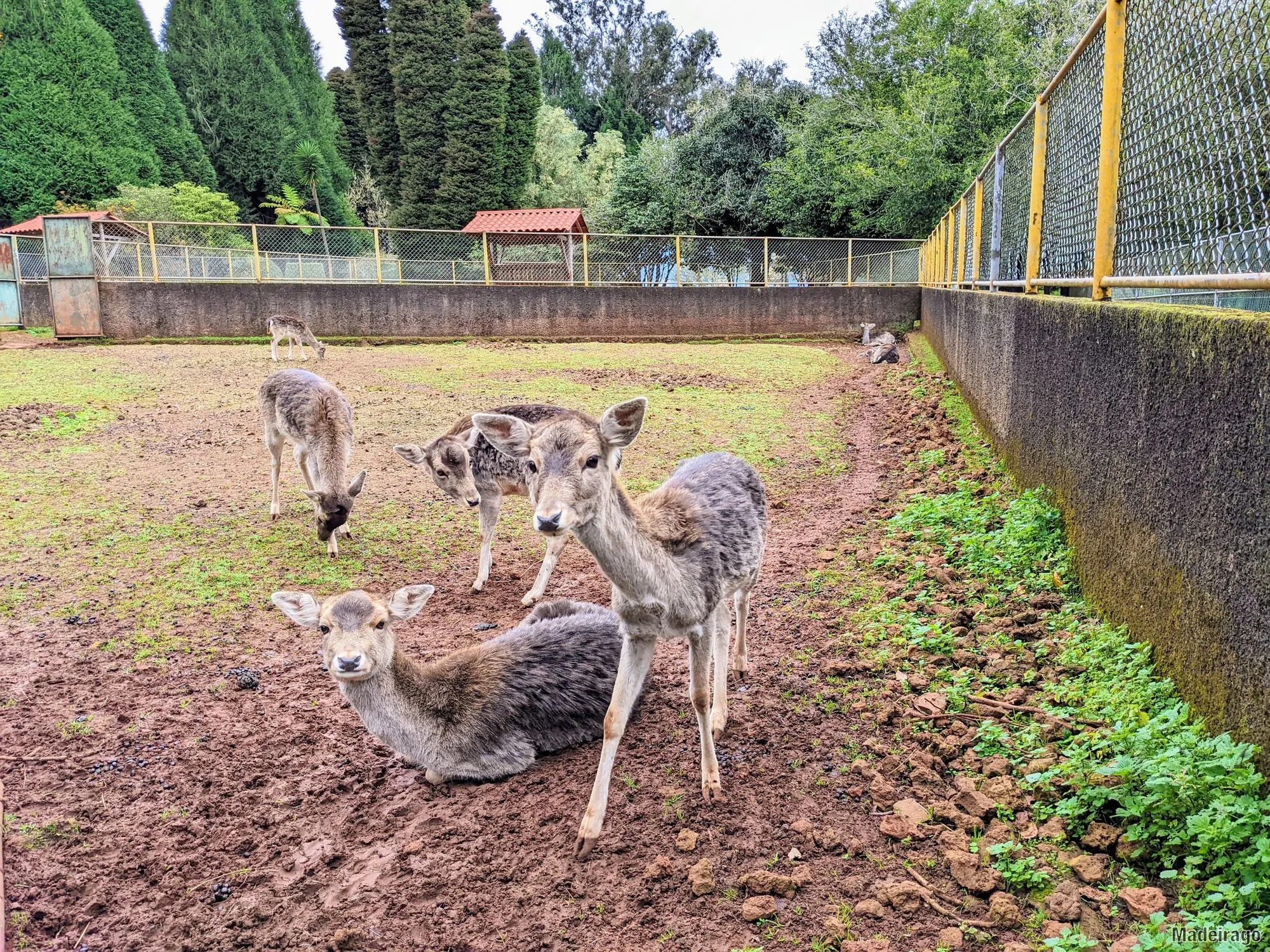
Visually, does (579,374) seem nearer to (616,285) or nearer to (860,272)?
(616,285)

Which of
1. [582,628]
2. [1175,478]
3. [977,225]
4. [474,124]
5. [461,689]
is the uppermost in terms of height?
[474,124]

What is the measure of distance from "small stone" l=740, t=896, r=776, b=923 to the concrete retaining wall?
19655 mm

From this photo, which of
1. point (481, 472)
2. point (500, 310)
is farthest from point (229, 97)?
point (481, 472)

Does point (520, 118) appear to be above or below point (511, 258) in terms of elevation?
above

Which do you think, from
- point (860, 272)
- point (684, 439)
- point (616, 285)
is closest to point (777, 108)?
point (860, 272)

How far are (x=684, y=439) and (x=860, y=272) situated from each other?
17212 mm

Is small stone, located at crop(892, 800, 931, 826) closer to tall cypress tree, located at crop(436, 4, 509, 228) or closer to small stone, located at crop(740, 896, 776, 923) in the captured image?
small stone, located at crop(740, 896, 776, 923)

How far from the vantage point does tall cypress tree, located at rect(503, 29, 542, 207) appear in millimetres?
41938

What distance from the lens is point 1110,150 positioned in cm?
439

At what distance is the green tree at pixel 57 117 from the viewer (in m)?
37.2

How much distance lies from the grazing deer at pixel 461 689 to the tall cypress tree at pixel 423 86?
38444 mm

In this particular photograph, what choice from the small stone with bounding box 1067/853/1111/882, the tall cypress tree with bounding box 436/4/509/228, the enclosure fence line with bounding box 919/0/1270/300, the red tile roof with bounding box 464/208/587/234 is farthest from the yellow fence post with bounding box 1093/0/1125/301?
the tall cypress tree with bounding box 436/4/509/228

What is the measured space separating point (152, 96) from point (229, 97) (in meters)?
5.17

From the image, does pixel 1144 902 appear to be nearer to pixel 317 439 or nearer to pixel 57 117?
pixel 317 439
